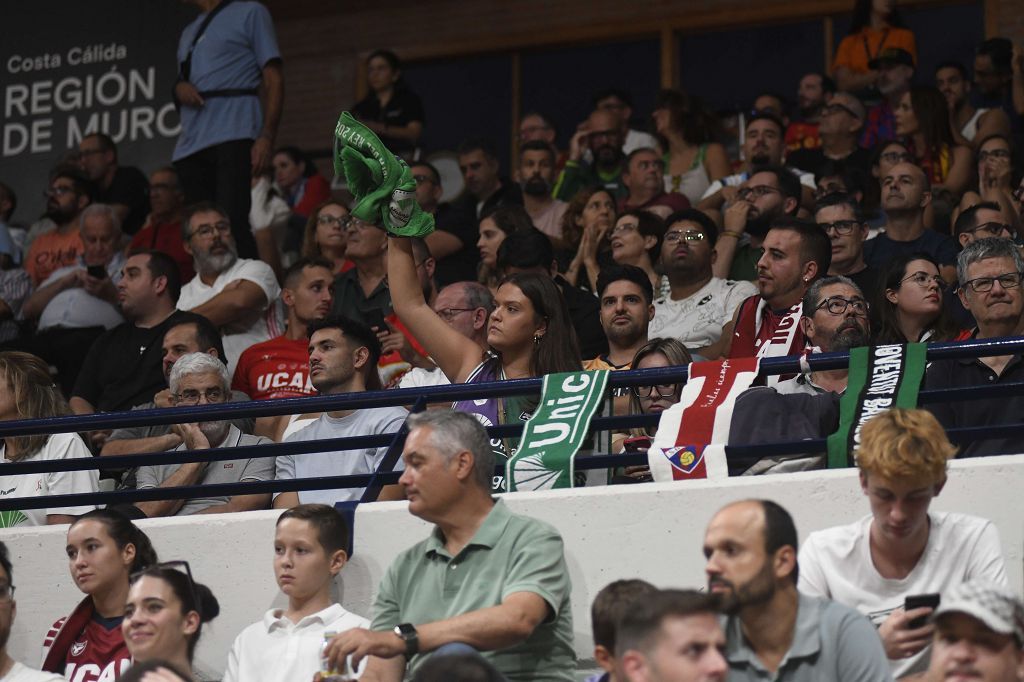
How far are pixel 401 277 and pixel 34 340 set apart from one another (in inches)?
148

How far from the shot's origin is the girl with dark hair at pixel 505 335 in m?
6.48

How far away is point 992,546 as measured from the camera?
15.6 feet

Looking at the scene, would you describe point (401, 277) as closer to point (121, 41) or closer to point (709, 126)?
point (709, 126)

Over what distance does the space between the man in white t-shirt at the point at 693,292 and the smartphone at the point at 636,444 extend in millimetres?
1466

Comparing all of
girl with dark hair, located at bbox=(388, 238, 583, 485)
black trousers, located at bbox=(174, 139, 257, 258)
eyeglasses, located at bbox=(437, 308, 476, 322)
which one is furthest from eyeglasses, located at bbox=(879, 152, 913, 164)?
black trousers, located at bbox=(174, 139, 257, 258)

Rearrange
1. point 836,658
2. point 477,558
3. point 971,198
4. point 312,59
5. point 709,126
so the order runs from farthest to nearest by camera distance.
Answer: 1. point 312,59
2. point 709,126
3. point 971,198
4. point 477,558
5. point 836,658

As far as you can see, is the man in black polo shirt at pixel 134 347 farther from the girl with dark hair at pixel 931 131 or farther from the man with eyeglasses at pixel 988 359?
the girl with dark hair at pixel 931 131

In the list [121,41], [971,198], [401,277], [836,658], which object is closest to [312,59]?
[121,41]

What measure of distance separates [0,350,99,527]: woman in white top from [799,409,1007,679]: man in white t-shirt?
3.20 metres

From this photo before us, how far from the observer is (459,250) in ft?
31.8

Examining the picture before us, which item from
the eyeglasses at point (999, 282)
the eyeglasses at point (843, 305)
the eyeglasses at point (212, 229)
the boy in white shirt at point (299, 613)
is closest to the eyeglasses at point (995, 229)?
the eyeglasses at point (999, 282)

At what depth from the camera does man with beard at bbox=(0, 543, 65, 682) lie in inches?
214

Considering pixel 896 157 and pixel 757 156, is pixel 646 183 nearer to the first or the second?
pixel 757 156

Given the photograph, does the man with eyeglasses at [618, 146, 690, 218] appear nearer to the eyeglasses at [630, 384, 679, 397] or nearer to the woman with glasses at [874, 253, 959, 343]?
the woman with glasses at [874, 253, 959, 343]
